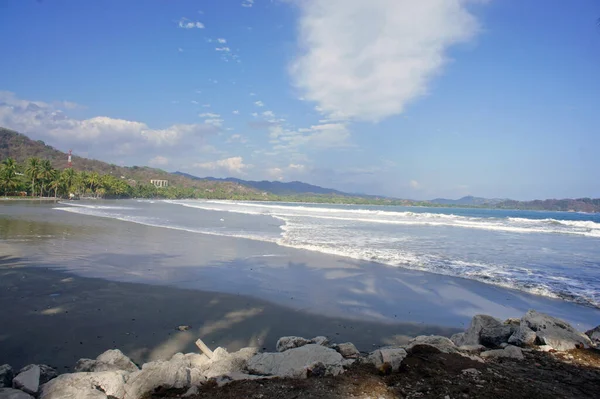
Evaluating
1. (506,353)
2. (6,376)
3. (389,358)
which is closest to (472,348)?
(506,353)

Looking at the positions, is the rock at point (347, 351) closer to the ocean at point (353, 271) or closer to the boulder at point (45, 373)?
the ocean at point (353, 271)

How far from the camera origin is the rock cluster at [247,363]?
3.74 meters

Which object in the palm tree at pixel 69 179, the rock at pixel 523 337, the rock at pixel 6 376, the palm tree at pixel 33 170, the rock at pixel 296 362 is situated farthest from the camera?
the palm tree at pixel 69 179

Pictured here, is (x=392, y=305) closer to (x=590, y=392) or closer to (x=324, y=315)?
(x=324, y=315)

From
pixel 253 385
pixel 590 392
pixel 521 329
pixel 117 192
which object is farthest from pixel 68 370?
pixel 117 192

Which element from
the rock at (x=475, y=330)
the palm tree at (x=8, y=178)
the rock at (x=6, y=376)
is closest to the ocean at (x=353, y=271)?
the rock at (x=475, y=330)

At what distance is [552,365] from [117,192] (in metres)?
111

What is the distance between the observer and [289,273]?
11008 millimetres

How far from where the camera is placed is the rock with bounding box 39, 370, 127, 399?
359 cm

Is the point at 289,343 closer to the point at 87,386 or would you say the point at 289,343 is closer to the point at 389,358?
the point at 389,358

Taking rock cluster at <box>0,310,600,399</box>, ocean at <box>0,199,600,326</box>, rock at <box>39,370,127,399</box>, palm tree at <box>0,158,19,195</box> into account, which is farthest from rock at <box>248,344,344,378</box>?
palm tree at <box>0,158,19,195</box>

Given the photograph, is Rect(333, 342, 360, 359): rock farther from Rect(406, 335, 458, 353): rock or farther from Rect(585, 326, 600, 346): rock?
Rect(585, 326, 600, 346): rock

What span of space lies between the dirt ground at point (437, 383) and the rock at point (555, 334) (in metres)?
0.73

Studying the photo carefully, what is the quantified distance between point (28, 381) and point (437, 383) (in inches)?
170
